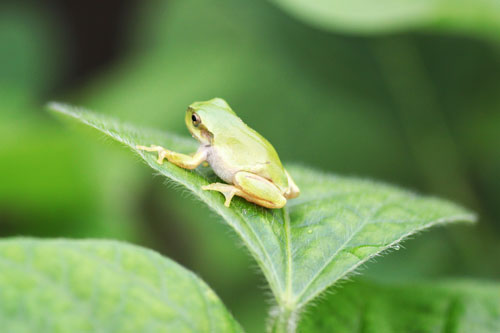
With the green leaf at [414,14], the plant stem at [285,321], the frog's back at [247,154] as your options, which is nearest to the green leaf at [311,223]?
the plant stem at [285,321]

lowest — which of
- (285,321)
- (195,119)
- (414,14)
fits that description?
(285,321)

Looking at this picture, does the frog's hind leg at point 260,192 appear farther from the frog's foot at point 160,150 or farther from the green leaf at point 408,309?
the green leaf at point 408,309

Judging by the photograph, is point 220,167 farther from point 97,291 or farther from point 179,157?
point 97,291

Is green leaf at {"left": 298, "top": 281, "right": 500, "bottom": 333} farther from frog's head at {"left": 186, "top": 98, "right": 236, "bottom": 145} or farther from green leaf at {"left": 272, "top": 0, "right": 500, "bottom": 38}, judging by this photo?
green leaf at {"left": 272, "top": 0, "right": 500, "bottom": 38}

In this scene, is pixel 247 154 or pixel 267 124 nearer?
pixel 247 154

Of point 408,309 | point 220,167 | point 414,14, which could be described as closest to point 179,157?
point 220,167

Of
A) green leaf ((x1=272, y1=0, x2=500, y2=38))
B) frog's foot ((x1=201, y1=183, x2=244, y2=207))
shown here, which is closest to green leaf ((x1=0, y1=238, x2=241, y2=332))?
frog's foot ((x1=201, y1=183, x2=244, y2=207))
